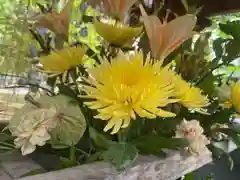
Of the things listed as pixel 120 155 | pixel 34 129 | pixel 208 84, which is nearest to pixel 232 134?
pixel 208 84

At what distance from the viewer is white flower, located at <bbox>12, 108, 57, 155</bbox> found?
671mm

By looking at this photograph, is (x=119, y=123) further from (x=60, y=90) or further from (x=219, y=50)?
(x=219, y=50)

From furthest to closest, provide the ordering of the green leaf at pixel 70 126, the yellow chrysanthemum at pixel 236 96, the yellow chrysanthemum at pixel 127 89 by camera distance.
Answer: the yellow chrysanthemum at pixel 236 96, the green leaf at pixel 70 126, the yellow chrysanthemum at pixel 127 89

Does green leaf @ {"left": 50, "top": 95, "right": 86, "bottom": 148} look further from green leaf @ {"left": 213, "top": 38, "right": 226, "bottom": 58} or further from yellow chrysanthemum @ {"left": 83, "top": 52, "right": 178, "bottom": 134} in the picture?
green leaf @ {"left": 213, "top": 38, "right": 226, "bottom": 58}

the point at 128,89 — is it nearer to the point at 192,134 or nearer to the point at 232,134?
the point at 192,134

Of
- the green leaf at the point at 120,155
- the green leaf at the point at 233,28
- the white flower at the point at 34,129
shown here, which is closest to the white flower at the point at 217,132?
the green leaf at the point at 233,28

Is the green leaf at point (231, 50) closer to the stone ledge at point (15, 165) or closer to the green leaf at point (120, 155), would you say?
the green leaf at point (120, 155)

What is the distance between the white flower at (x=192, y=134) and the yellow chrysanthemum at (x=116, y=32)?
0.79ft

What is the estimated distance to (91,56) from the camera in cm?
85

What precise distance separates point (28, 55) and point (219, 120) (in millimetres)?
543

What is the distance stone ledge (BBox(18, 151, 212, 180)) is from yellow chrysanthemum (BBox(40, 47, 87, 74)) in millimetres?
217

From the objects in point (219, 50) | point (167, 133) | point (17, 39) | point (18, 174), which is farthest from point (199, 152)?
point (17, 39)

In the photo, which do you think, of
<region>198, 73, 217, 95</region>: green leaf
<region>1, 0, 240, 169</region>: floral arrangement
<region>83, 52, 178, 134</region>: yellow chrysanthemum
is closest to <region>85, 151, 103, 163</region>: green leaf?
<region>1, 0, 240, 169</region>: floral arrangement

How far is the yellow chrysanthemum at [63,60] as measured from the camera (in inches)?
29.1
